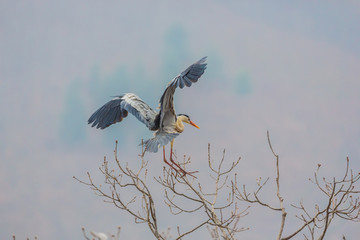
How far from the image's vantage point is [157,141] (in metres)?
5.44

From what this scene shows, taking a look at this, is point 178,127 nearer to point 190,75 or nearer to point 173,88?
point 173,88

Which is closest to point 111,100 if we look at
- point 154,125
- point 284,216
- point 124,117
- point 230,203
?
point 124,117

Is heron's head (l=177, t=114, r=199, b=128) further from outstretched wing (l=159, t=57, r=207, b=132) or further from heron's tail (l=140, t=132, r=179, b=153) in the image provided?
heron's tail (l=140, t=132, r=179, b=153)

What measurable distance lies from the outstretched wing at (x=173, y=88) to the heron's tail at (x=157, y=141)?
10.0 inches

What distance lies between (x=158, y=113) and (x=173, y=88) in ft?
1.68

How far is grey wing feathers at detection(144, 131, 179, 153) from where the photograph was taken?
535 centimetres

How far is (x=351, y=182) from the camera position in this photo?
16.1 ft

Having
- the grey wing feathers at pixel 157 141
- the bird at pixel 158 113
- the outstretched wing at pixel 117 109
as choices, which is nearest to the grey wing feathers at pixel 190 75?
the bird at pixel 158 113

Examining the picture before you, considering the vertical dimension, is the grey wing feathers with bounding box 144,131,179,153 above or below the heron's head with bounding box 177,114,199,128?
below

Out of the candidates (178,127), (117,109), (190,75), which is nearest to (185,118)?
(178,127)

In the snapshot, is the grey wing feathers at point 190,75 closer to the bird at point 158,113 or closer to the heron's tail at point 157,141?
the bird at point 158,113

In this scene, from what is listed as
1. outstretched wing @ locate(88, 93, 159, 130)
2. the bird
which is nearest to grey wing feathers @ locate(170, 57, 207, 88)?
the bird

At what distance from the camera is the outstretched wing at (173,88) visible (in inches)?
213

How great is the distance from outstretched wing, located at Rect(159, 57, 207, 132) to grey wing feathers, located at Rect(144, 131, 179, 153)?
24 centimetres
